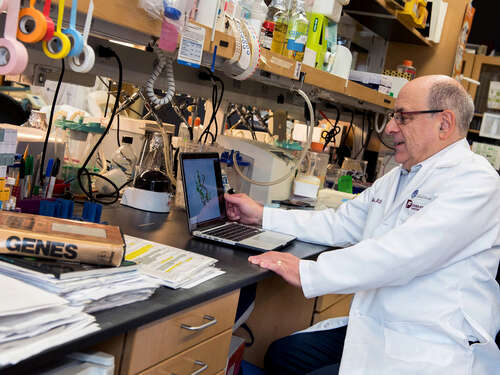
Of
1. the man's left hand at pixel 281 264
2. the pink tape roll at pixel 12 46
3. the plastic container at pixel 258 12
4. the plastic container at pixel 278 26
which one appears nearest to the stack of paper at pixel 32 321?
the pink tape roll at pixel 12 46

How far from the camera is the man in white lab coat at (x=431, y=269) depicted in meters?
1.58

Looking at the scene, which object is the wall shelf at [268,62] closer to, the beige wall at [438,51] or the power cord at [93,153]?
the power cord at [93,153]

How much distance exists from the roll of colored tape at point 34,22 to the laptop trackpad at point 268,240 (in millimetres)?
884

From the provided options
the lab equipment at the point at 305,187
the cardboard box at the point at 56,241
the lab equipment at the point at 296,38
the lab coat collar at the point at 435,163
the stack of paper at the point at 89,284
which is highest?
the lab equipment at the point at 296,38

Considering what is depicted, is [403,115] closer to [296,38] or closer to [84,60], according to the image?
[296,38]

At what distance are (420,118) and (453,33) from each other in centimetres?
244

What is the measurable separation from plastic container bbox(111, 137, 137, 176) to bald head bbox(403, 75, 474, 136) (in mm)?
1197

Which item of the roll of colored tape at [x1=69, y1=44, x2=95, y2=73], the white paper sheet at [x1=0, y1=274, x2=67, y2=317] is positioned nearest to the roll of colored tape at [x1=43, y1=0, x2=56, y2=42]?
the roll of colored tape at [x1=69, y1=44, x2=95, y2=73]

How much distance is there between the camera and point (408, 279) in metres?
1.61

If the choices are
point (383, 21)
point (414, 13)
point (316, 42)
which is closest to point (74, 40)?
point (316, 42)

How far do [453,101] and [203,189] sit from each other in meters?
0.88

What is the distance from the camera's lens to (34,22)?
3.66ft

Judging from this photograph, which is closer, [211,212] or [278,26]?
[211,212]

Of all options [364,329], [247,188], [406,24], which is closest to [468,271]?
[364,329]
